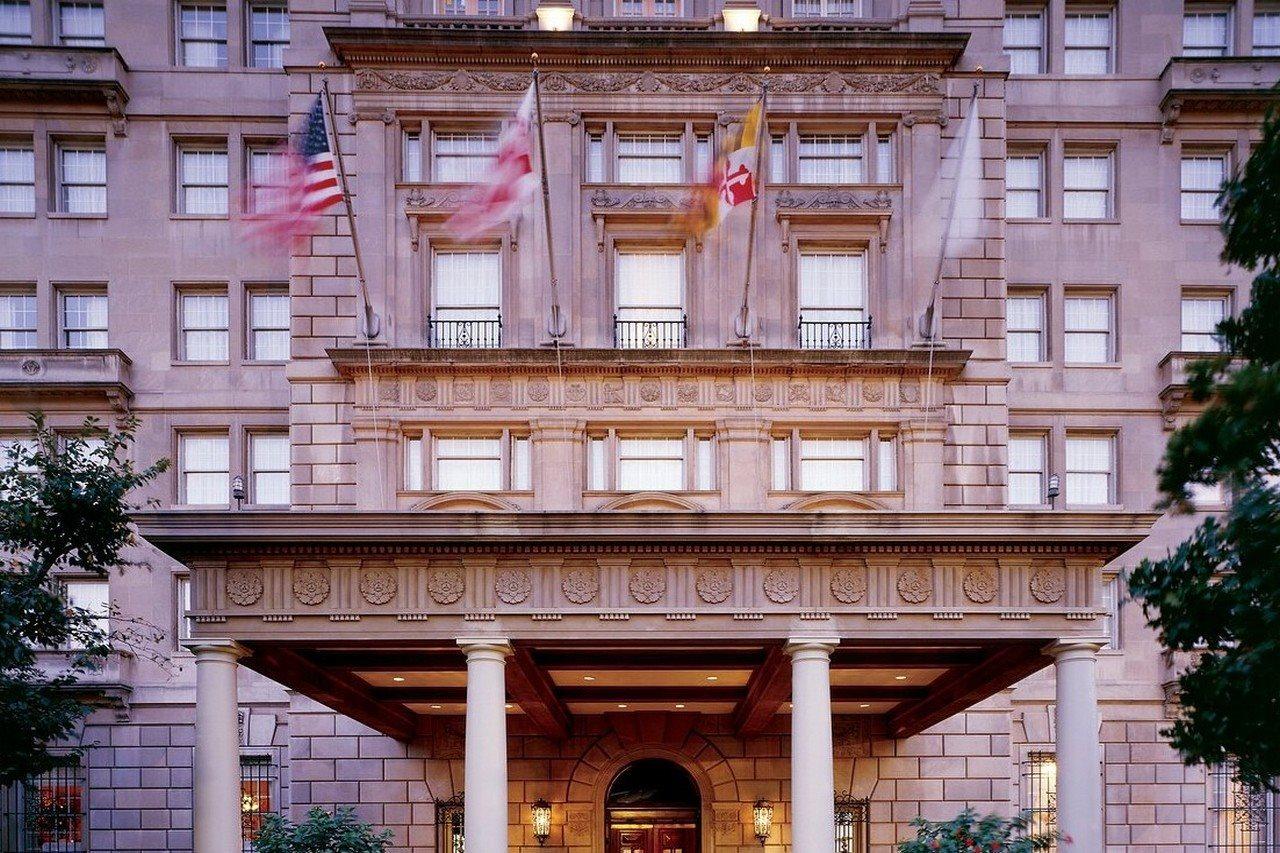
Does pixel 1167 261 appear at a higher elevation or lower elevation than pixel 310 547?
higher

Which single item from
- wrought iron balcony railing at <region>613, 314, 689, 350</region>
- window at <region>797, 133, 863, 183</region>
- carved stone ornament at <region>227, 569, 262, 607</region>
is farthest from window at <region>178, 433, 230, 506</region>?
window at <region>797, 133, 863, 183</region>

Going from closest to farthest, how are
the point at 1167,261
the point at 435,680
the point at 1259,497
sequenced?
the point at 1259,497, the point at 435,680, the point at 1167,261

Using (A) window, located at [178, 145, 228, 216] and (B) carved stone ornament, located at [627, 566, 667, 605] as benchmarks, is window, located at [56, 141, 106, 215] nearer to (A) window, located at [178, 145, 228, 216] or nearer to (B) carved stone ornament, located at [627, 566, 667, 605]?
(A) window, located at [178, 145, 228, 216]

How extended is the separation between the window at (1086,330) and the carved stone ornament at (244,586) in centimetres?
2018

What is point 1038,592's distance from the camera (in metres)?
15.9

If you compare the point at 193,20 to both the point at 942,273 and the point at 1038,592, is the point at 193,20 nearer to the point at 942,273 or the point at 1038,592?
the point at 942,273

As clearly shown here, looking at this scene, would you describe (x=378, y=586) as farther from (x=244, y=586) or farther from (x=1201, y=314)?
(x=1201, y=314)

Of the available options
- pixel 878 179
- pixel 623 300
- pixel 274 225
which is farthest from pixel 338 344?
pixel 878 179

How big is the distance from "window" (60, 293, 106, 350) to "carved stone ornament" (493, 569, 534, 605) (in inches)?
635

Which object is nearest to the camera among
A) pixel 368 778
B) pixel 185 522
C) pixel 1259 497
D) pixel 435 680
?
pixel 1259 497

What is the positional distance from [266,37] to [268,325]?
23.8 feet

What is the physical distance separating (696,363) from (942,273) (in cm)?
603

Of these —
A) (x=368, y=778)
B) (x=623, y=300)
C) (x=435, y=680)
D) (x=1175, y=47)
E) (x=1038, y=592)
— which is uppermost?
(x=1175, y=47)

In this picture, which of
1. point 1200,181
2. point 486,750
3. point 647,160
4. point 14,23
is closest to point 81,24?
point 14,23
